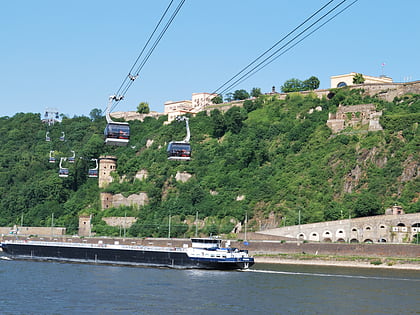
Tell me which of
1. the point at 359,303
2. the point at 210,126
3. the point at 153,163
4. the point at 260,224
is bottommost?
the point at 359,303

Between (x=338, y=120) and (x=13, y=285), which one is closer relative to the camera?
(x=13, y=285)

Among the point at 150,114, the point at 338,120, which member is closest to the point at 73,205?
the point at 150,114

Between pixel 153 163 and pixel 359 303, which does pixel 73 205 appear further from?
pixel 359 303

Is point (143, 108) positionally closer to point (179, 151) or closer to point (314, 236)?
point (314, 236)

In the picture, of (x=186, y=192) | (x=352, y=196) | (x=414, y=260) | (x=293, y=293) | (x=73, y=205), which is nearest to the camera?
(x=293, y=293)

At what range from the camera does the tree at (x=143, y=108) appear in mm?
153875

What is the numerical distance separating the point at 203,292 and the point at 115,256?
91.8 ft

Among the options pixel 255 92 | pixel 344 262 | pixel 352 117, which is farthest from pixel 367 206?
pixel 255 92

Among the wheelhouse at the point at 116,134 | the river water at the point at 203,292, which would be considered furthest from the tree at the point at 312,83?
the wheelhouse at the point at 116,134

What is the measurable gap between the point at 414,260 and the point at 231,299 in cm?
3458

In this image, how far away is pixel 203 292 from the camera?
46094mm

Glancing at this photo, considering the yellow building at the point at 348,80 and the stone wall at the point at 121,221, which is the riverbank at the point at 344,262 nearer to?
the stone wall at the point at 121,221

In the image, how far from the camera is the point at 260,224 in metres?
95.1

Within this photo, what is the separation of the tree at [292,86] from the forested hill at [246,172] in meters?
5.65
